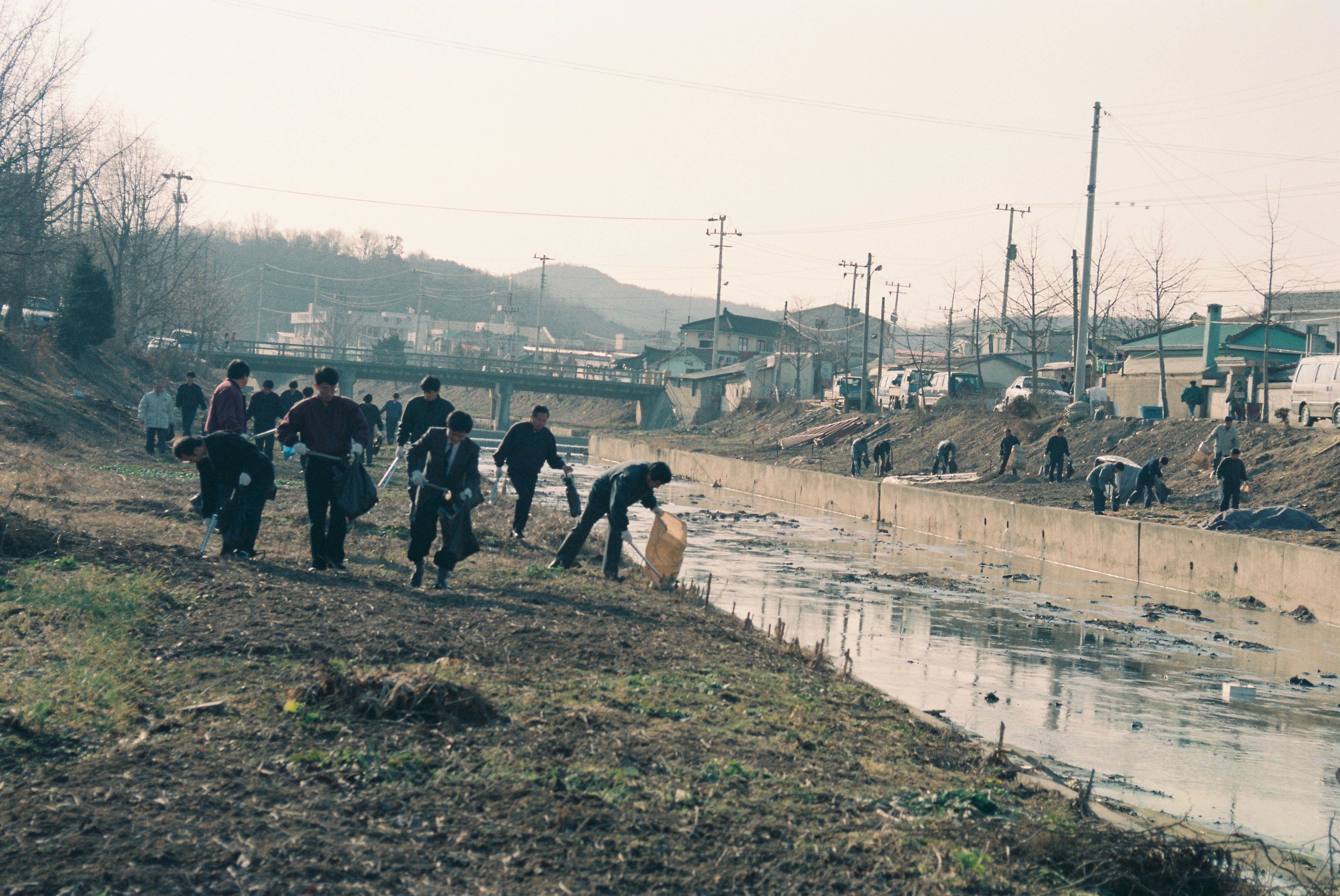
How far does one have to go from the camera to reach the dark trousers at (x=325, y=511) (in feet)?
32.6

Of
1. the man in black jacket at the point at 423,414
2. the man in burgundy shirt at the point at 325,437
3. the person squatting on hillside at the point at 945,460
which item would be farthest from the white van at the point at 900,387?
the man in burgundy shirt at the point at 325,437

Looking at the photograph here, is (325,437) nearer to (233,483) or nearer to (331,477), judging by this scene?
(331,477)

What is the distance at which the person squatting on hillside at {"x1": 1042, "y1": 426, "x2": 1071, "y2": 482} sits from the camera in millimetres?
30797

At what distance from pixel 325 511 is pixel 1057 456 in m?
24.8

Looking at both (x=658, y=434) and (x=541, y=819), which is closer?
(x=541, y=819)

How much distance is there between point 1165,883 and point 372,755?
3.55 metres

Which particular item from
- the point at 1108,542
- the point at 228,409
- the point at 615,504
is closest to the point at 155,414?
the point at 228,409

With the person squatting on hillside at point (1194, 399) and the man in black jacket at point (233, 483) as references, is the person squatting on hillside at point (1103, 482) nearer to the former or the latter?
the person squatting on hillside at point (1194, 399)

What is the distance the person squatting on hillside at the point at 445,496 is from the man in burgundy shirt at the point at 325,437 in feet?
1.87

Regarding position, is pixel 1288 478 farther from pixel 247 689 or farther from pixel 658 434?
pixel 658 434

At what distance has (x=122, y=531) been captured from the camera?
39.3ft

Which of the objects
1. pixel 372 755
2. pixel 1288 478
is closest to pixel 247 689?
pixel 372 755

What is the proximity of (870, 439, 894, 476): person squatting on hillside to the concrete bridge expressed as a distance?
38.0 metres

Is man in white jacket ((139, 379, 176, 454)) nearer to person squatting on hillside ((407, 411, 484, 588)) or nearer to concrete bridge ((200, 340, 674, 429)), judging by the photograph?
person squatting on hillside ((407, 411, 484, 588))
